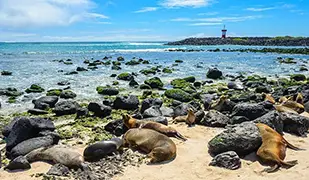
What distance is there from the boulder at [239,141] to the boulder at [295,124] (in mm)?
2333

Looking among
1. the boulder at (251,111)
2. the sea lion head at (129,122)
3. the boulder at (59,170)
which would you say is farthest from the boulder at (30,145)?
the boulder at (251,111)

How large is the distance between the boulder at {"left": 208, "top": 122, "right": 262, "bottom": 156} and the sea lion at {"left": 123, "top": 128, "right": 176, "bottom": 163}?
3.71 feet

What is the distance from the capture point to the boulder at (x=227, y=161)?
24.6 feet

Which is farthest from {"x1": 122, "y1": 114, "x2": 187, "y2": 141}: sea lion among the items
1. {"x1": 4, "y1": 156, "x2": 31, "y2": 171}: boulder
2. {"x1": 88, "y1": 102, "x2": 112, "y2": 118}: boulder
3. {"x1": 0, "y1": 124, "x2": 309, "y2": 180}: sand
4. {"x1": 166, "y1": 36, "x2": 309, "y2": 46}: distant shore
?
{"x1": 166, "y1": 36, "x2": 309, "y2": 46}: distant shore

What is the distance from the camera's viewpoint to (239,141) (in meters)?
8.06

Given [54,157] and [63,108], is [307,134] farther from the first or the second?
[63,108]

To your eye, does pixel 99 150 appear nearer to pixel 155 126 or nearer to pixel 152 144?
pixel 152 144

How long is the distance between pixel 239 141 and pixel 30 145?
5429 millimetres

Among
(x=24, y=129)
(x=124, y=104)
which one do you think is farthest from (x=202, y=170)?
(x=124, y=104)

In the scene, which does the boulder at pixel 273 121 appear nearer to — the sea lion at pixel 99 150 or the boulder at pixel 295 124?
the boulder at pixel 295 124

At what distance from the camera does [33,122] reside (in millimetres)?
9797

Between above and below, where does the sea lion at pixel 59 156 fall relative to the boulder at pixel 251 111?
below

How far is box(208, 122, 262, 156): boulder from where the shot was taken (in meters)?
8.05

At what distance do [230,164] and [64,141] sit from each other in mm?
5027
